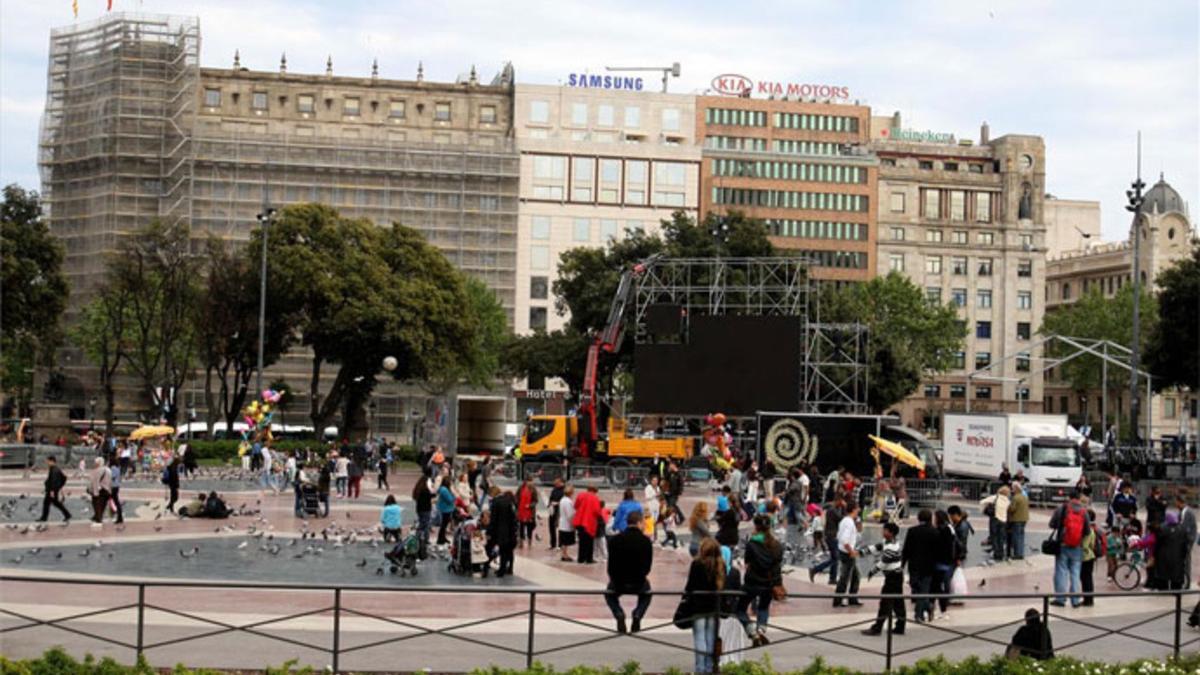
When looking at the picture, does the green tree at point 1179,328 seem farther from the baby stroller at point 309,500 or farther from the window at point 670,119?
the baby stroller at point 309,500

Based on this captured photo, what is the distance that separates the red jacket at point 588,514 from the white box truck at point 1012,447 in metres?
26.2

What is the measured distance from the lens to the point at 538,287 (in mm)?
104125

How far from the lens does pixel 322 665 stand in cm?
1546

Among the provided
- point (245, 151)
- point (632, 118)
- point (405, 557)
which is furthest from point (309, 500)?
point (632, 118)

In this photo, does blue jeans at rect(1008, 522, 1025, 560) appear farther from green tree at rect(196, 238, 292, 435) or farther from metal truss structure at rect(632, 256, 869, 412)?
green tree at rect(196, 238, 292, 435)

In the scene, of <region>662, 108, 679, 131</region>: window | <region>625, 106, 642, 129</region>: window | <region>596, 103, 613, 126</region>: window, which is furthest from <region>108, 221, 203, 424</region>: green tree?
<region>662, 108, 679, 131</region>: window

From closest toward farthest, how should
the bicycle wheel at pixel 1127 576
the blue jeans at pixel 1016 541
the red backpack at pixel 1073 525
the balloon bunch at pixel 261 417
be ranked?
the red backpack at pixel 1073 525
the bicycle wheel at pixel 1127 576
the blue jeans at pixel 1016 541
the balloon bunch at pixel 261 417

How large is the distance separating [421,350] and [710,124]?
1856 inches

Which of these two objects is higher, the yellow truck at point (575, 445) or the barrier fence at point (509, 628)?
the yellow truck at point (575, 445)

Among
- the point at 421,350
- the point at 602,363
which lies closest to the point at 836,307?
the point at 602,363

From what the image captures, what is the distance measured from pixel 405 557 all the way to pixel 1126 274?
10587 centimetres

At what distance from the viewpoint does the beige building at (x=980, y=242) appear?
11819 centimetres

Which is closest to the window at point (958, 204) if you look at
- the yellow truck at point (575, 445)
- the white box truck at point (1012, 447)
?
the white box truck at point (1012, 447)

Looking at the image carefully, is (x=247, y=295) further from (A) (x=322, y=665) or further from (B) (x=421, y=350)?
(A) (x=322, y=665)
